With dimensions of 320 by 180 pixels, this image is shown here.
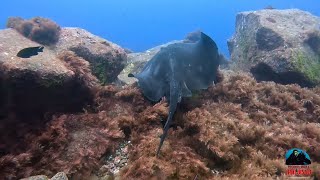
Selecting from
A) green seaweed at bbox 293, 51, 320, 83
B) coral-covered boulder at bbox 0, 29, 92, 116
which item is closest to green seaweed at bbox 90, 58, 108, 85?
coral-covered boulder at bbox 0, 29, 92, 116

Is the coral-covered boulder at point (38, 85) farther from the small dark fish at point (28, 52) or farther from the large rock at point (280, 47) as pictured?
the large rock at point (280, 47)

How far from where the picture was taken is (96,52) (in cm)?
962

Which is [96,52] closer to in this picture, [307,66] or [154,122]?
[154,122]

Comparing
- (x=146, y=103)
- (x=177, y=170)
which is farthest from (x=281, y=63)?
(x=177, y=170)

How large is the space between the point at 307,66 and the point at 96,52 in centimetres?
834

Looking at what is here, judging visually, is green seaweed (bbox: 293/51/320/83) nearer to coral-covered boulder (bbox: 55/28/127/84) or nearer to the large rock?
the large rock

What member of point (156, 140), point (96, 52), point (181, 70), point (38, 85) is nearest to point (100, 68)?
point (96, 52)

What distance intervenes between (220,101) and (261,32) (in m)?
6.98

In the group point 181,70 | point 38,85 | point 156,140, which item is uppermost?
Result: point 181,70

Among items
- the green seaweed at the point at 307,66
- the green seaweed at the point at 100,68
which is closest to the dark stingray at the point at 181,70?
the green seaweed at the point at 100,68

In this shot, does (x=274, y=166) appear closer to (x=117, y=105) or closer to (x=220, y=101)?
(x=220, y=101)

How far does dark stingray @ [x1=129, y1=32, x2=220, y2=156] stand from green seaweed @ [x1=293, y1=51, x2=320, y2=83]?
475 centimetres

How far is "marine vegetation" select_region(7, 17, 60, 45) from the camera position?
32.1ft

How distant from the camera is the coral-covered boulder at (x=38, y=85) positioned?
5.98 meters
